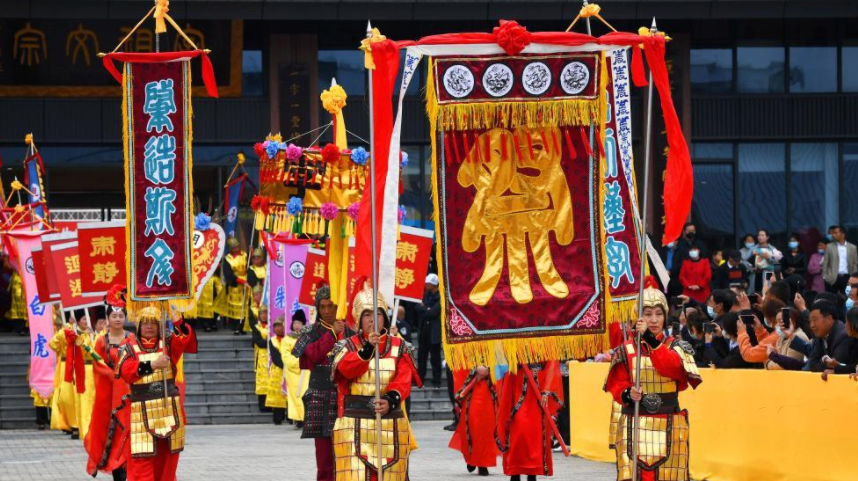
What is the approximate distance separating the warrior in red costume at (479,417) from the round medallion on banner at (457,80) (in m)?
5.56

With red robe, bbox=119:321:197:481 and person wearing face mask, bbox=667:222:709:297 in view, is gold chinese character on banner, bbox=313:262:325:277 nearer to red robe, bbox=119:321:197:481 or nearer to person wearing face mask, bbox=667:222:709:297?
red robe, bbox=119:321:197:481

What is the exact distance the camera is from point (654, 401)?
10.5 metres

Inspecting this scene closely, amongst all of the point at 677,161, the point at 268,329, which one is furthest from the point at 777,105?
the point at 677,161

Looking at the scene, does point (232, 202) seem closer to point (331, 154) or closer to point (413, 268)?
point (331, 154)

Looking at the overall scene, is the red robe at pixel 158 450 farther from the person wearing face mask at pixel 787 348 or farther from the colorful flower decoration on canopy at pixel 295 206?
the person wearing face mask at pixel 787 348

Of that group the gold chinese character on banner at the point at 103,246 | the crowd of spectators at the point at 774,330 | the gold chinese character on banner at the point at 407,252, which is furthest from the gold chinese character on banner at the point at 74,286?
the crowd of spectators at the point at 774,330

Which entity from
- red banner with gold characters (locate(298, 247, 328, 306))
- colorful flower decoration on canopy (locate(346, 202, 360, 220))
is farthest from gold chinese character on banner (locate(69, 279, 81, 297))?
colorful flower decoration on canopy (locate(346, 202, 360, 220))

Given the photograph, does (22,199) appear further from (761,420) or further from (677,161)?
(677,161)

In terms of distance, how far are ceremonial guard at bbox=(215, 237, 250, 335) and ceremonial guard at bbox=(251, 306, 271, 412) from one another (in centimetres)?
Result: 284

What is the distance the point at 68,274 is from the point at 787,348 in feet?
25.1

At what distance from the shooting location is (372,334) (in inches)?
386

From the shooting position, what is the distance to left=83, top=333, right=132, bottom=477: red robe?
13.7 m

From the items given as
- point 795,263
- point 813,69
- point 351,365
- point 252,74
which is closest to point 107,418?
point 351,365

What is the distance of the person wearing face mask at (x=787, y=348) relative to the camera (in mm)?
12695
